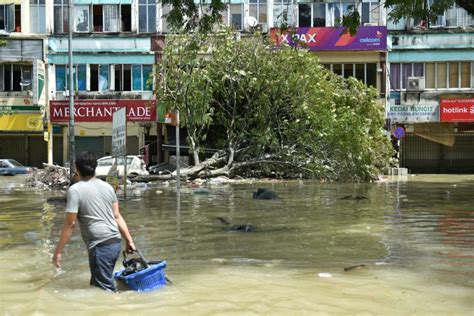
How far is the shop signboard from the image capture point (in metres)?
35.4

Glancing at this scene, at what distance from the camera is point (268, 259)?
8602 mm

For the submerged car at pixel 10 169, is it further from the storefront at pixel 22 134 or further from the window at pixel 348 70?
the window at pixel 348 70

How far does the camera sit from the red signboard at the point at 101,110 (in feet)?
116

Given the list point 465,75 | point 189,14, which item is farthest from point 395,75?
point 189,14

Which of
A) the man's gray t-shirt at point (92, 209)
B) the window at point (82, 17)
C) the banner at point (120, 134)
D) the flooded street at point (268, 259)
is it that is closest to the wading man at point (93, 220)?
the man's gray t-shirt at point (92, 209)

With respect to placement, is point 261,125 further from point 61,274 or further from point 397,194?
point 61,274

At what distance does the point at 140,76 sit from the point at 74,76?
3.88 m

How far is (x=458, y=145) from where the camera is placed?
3712cm

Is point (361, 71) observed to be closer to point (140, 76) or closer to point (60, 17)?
point (140, 76)

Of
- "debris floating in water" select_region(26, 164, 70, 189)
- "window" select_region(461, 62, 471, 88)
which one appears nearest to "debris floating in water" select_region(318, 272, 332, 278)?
"debris floating in water" select_region(26, 164, 70, 189)

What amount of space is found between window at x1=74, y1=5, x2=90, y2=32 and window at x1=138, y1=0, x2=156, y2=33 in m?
3.19

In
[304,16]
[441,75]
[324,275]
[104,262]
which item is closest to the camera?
Result: [104,262]

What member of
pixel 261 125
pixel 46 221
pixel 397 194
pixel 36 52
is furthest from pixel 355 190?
pixel 36 52

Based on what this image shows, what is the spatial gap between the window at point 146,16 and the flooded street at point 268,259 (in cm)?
2141
